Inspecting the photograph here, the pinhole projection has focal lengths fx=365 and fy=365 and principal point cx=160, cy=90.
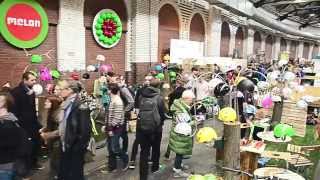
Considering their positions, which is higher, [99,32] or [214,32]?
[214,32]

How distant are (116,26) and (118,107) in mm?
6360

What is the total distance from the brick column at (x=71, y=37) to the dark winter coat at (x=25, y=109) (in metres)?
4.11

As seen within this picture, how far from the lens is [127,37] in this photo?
1257 centimetres

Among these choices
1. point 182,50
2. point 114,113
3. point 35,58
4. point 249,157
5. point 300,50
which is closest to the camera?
point 249,157

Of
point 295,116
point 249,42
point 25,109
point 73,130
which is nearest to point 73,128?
point 73,130

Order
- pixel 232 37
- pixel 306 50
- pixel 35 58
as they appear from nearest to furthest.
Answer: pixel 35 58 → pixel 232 37 → pixel 306 50

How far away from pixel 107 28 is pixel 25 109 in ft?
20.7

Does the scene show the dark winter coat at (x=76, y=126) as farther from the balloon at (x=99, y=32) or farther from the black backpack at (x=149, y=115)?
the balloon at (x=99, y=32)

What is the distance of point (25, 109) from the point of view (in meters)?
5.63

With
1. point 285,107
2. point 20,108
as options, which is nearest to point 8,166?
point 20,108

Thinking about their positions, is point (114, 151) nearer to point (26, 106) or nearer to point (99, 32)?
point (26, 106)

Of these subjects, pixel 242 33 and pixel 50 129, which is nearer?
pixel 50 129

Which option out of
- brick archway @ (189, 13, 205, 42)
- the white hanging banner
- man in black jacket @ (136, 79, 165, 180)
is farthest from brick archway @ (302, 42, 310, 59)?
man in black jacket @ (136, 79, 165, 180)

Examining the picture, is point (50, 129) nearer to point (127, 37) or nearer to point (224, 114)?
point (224, 114)
